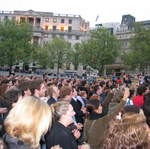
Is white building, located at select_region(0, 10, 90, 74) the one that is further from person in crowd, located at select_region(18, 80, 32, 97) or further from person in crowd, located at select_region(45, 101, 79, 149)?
person in crowd, located at select_region(45, 101, 79, 149)

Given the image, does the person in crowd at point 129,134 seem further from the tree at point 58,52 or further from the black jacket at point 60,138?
the tree at point 58,52

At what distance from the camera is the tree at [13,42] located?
217ft

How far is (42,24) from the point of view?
11506cm

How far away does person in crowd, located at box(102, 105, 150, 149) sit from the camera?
3332mm

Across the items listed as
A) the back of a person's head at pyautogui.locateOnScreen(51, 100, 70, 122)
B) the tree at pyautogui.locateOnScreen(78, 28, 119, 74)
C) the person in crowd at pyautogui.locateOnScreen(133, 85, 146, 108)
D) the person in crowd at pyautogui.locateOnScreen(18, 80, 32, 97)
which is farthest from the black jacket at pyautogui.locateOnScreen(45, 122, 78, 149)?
the tree at pyautogui.locateOnScreen(78, 28, 119, 74)

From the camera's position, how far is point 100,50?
239 ft

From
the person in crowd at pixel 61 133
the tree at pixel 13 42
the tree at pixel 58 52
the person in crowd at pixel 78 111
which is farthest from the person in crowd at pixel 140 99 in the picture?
the tree at pixel 58 52

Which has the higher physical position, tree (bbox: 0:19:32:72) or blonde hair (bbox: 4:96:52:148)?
tree (bbox: 0:19:32:72)

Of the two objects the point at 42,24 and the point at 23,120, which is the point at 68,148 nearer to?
the point at 23,120

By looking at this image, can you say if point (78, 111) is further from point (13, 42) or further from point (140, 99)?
point (13, 42)

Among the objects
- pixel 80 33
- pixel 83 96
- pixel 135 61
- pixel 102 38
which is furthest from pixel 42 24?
pixel 83 96

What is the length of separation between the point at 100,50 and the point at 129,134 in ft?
229

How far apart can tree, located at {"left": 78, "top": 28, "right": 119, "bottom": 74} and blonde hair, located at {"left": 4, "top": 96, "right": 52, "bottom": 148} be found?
6764 centimetres

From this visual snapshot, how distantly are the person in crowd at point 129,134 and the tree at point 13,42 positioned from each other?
2464 inches
